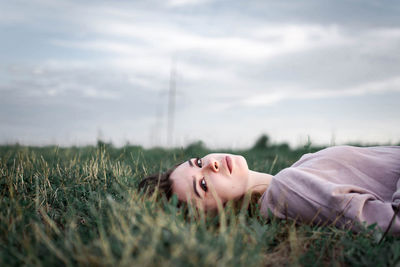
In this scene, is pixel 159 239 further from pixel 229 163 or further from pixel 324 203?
pixel 324 203

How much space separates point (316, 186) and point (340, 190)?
17 centimetres

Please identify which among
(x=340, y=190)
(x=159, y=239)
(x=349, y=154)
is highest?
(x=349, y=154)

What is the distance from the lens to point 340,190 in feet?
8.20

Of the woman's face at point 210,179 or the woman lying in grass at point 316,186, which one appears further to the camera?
the woman's face at point 210,179

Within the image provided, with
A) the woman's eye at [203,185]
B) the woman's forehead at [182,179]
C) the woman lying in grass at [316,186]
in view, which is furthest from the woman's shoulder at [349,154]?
the woman's forehead at [182,179]

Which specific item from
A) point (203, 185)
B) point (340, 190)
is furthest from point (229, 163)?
point (340, 190)

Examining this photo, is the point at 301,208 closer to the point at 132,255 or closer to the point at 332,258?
the point at 332,258

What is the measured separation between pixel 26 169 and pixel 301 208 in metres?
3.28

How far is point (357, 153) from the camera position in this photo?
309 centimetres

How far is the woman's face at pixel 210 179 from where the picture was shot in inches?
109

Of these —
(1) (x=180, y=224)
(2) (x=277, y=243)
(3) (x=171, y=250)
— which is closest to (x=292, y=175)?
(2) (x=277, y=243)

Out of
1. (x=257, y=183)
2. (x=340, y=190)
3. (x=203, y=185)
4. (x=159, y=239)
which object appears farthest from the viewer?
(x=257, y=183)

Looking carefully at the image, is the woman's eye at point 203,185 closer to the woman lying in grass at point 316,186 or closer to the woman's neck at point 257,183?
the woman lying in grass at point 316,186

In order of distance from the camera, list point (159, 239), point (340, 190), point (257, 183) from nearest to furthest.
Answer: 1. point (159, 239)
2. point (340, 190)
3. point (257, 183)
